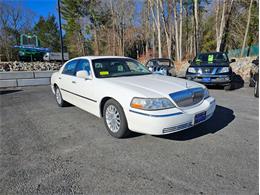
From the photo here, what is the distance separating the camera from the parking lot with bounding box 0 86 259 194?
6.56 feet

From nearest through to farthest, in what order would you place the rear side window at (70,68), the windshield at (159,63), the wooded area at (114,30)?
the rear side window at (70,68) → the windshield at (159,63) → the wooded area at (114,30)

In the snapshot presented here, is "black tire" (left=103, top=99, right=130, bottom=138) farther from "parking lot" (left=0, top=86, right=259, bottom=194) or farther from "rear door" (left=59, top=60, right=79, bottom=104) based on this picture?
"rear door" (left=59, top=60, right=79, bottom=104)

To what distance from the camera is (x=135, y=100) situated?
2.70m

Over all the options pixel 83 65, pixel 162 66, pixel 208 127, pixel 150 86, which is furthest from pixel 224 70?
pixel 83 65

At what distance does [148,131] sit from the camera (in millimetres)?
2662

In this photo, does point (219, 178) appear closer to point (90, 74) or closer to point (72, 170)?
point (72, 170)

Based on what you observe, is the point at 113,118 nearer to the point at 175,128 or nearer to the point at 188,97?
the point at 175,128

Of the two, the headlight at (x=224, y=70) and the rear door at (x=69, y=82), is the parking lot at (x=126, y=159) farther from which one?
the headlight at (x=224, y=70)

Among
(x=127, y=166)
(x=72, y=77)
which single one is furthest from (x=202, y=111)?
(x=72, y=77)

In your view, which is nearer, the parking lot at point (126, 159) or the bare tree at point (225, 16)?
the parking lot at point (126, 159)

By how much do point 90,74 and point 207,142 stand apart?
2.52 m

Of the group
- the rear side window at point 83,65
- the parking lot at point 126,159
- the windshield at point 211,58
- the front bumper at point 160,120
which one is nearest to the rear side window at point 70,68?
the rear side window at point 83,65

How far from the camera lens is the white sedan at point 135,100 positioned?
8.61ft

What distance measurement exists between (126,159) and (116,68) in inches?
85.0
